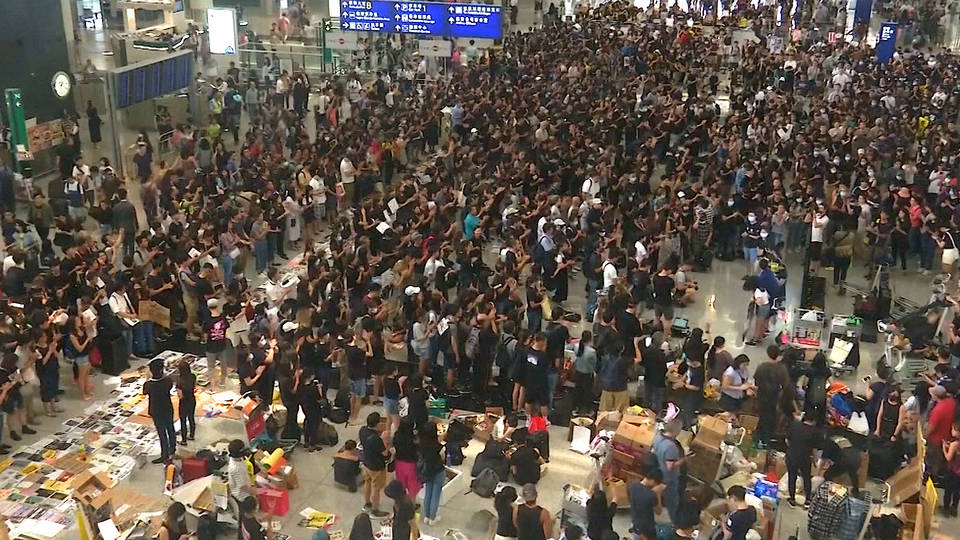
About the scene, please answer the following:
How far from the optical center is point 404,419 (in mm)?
10117

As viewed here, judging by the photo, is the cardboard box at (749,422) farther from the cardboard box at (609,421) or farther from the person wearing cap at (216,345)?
the person wearing cap at (216,345)

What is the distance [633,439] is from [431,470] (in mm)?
2178

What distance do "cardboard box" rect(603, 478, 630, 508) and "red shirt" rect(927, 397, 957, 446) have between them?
11.5 ft

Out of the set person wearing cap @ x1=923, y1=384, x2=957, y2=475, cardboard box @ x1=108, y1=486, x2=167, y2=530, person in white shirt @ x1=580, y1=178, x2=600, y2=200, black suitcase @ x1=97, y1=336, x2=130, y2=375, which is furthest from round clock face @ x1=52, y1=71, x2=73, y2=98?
person wearing cap @ x1=923, y1=384, x2=957, y2=475

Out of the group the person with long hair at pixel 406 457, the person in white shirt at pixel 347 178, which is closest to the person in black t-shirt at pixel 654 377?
the person with long hair at pixel 406 457

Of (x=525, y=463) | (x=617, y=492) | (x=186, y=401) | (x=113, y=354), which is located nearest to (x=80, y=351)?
(x=113, y=354)

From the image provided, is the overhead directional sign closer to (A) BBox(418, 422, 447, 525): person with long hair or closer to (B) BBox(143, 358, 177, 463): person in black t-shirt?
(B) BBox(143, 358, 177, 463): person in black t-shirt

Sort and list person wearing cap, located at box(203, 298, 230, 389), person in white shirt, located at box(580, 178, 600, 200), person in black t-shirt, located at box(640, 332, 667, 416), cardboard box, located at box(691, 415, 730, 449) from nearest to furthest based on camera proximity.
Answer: cardboard box, located at box(691, 415, 730, 449)
person in black t-shirt, located at box(640, 332, 667, 416)
person wearing cap, located at box(203, 298, 230, 389)
person in white shirt, located at box(580, 178, 600, 200)

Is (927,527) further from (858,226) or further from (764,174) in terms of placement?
(764,174)

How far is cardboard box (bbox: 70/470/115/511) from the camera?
381 inches

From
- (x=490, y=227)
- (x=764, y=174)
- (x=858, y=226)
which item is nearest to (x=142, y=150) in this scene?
(x=490, y=227)

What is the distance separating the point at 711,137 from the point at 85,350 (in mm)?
15255

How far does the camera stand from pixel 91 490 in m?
9.95

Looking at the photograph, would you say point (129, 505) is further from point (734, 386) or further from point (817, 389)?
point (817, 389)
